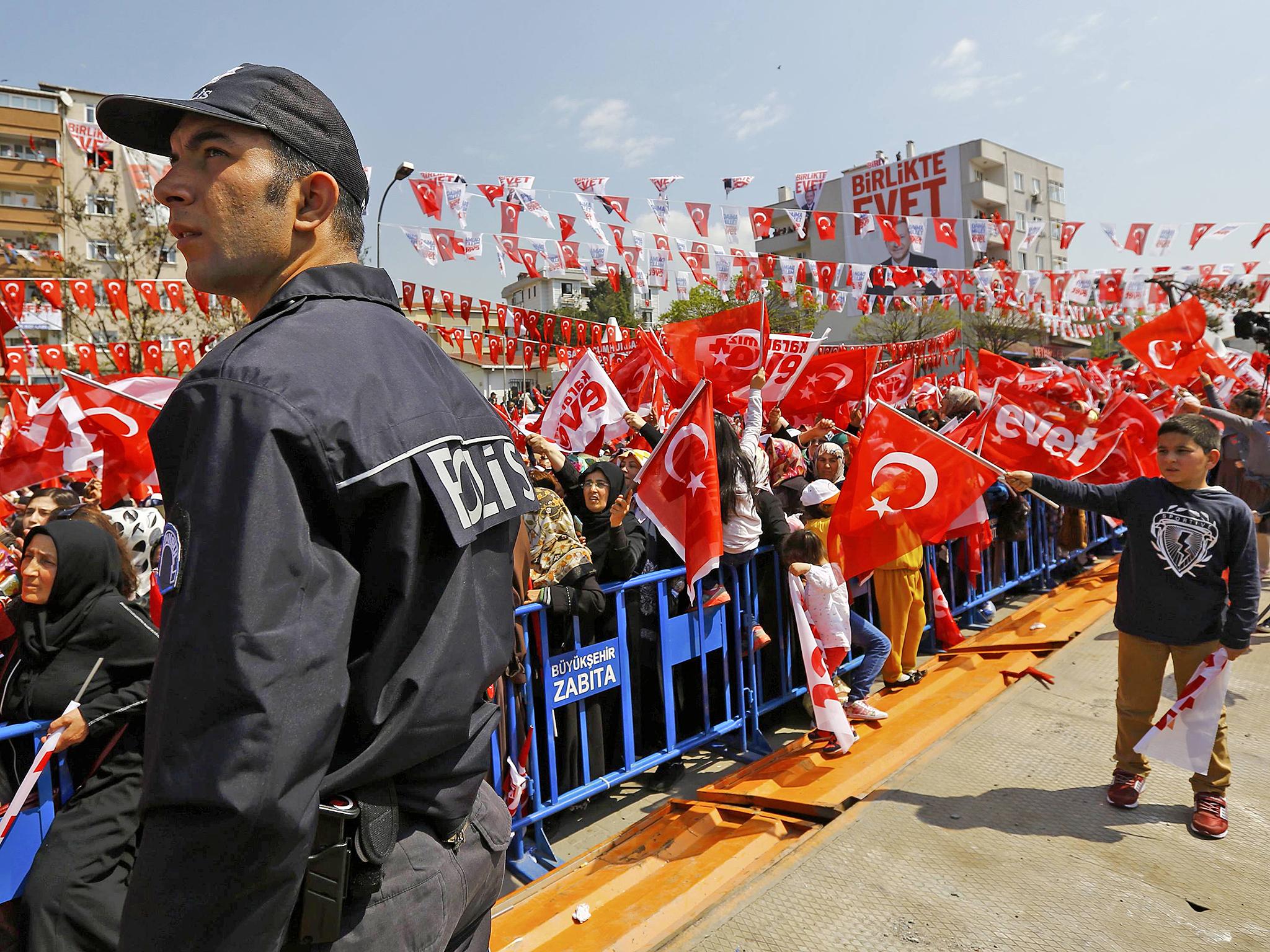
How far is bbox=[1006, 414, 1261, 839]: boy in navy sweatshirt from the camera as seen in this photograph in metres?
3.85

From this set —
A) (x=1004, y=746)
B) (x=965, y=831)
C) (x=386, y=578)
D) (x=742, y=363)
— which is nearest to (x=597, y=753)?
(x=965, y=831)

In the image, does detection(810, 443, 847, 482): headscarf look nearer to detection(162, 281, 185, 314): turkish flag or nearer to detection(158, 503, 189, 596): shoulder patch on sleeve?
detection(158, 503, 189, 596): shoulder patch on sleeve

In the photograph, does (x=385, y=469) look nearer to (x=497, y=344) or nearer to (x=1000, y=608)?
(x=1000, y=608)

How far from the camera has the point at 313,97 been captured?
4.60 ft

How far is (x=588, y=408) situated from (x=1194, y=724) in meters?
5.12

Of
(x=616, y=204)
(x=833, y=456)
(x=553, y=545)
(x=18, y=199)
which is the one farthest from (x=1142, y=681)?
(x=18, y=199)

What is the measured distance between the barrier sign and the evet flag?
3.22m

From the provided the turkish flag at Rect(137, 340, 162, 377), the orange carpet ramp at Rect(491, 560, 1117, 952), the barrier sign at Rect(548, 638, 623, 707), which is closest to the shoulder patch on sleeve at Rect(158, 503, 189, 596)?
the orange carpet ramp at Rect(491, 560, 1117, 952)

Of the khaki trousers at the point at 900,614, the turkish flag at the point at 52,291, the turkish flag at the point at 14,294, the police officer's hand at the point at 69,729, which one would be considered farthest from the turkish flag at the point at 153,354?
the khaki trousers at the point at 900,614

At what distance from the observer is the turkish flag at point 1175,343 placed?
9.09m

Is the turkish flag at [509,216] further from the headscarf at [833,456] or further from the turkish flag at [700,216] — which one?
the headscarf at [833,456]

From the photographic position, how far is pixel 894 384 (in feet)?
33.0

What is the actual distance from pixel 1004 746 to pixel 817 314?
39.3m

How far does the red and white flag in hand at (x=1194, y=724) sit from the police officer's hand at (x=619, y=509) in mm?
2855
